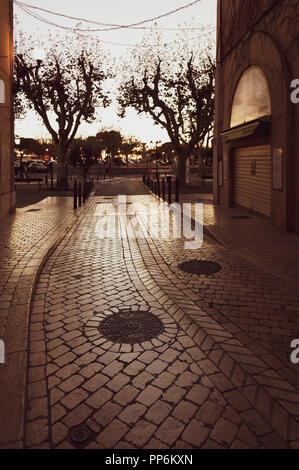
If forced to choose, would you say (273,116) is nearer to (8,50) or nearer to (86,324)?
(86,324)

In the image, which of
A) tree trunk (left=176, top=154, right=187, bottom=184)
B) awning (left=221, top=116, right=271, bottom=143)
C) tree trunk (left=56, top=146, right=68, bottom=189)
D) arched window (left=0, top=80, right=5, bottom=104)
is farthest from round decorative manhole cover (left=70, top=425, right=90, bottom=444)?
tree trunk (left=176, top=154, right=187, bottom=184)

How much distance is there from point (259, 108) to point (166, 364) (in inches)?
399

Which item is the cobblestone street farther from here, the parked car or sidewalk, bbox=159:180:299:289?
the parked car

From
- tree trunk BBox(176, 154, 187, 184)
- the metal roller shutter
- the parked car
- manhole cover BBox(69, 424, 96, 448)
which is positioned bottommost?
manhole cover BBox(69, 424, 96, 448)

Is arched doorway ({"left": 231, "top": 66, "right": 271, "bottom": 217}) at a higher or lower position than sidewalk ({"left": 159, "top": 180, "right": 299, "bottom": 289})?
higher

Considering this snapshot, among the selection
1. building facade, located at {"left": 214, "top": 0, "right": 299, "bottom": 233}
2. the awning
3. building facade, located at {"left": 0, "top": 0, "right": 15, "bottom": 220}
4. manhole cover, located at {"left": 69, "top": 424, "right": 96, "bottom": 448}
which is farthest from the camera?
building facade, located at {"left": 0, "top": 0, "right": 15, "bottom": 220}

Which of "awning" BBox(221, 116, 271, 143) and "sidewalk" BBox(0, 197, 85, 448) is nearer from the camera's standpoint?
"sidewalk" BBox(0, 197, 85, 448)

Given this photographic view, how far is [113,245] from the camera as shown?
8.23 meters

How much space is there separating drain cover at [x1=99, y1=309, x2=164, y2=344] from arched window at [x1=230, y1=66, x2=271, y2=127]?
8386 millimetres

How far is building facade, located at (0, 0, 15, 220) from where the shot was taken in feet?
40.0

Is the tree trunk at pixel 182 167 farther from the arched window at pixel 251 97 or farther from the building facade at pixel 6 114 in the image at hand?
the building facade at pixel 6 114

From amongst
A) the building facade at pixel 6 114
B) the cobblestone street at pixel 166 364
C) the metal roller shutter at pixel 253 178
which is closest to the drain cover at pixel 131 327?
the cobblestone street at pixel 166 364

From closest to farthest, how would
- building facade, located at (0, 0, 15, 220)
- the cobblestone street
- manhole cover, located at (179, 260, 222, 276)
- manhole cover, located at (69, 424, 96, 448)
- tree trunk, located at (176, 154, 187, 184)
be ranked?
manhole cover, located at (69, 424, 96, 448)
the cobblestone street
manhole cover, located at (179, 260, 222, 276)
building facade, located at (0, 0, 15, 220)
tree trunk, located at (176, 154, 187, 184)

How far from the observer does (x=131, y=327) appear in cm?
411
